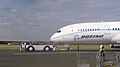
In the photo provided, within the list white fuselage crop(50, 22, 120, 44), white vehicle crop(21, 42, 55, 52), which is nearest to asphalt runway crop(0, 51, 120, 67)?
white fuselage crop(50, 22, 120, 44)

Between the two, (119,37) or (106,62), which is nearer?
(106,62)

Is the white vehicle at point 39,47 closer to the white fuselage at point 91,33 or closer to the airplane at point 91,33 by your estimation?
the airplane at point 91,33

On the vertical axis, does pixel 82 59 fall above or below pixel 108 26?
below

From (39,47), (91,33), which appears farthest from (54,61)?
(39,47)

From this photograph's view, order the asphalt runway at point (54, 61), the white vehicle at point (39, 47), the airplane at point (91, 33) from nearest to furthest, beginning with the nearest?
1. the asphalt runway at point (54, 61)
2. the airplane at point (91, 33)
3. the white vehicle at point (39, 47)

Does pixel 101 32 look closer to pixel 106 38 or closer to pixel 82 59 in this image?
pixel 106 38

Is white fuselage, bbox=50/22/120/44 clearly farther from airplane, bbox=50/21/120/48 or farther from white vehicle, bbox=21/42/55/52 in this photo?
white vehicle, bbox=21/42/55/52

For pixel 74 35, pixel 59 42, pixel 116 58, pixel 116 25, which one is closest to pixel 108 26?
pixel 116 25

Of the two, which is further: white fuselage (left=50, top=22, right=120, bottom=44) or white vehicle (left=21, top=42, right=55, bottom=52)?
white vehicle (left=21, top=42, right=55, bottom=52)

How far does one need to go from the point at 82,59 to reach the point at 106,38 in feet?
85.5

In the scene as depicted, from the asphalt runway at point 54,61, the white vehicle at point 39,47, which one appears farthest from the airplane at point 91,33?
the asphalt runway at point 54,61

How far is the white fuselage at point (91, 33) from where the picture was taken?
39344 mm

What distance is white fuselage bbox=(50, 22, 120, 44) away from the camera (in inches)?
1549

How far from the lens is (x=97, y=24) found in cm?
4028
